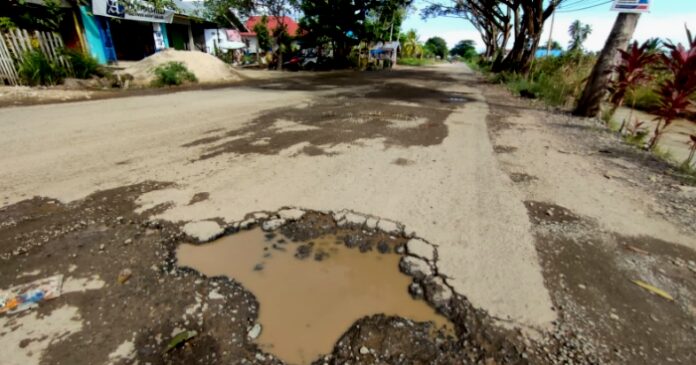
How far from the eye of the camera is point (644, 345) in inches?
66.4

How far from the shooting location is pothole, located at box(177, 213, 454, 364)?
69.7 inches

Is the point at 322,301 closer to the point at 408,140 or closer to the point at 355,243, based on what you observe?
the point at 355,243

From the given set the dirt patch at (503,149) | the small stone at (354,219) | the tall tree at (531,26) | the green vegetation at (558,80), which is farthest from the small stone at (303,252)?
the tall tree at (531,26)

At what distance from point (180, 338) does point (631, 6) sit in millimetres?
8696

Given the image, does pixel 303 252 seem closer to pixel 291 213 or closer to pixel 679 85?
pixel 291 213

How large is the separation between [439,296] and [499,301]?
0.35 m

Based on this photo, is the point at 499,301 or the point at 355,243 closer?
the point at 499,301

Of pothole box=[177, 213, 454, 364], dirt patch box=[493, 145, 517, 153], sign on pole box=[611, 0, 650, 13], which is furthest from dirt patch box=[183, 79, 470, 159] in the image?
sign on pole box=[611, 0, 650, 13]

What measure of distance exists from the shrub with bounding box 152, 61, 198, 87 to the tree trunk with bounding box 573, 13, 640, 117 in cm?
1171

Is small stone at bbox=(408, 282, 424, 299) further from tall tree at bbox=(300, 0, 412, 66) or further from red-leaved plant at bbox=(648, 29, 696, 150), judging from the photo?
tall tree at bbox=(300, 0, 412, 66)

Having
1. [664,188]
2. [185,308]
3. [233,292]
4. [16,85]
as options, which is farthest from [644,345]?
[16,85]

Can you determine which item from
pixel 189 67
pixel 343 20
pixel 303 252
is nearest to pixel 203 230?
pixel 303 252

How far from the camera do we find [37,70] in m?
8.64

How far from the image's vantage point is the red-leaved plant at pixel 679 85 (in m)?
4.79
